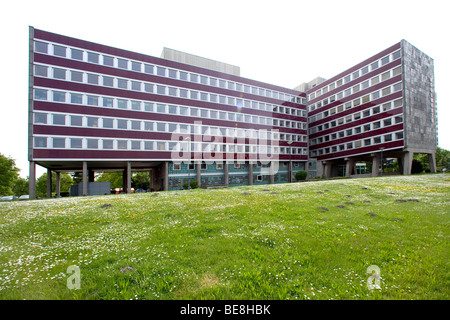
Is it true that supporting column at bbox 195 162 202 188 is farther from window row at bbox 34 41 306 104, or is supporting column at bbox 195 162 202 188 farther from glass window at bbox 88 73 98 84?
glass window at bbox 88 73 98 84

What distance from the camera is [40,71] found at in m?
36.6

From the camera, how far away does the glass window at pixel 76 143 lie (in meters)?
38.0

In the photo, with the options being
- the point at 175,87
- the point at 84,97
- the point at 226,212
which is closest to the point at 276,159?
the point at 175,87

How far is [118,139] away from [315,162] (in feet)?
196

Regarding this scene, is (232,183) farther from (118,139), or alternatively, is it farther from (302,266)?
(302,266)

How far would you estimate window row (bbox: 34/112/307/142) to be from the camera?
37.1m

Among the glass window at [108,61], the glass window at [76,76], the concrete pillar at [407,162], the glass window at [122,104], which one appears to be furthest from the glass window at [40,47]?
the concrete pillar at [407,162]

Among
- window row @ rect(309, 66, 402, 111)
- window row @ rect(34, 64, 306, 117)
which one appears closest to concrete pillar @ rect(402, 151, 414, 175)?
window row @ rect(309, 66, 402, 111)

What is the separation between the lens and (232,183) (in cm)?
5603

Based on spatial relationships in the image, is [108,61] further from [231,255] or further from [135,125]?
[231,255]

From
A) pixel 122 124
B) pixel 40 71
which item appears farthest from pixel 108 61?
pixel 122 124

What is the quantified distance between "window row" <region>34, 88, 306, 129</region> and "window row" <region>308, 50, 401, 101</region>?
20.9 m

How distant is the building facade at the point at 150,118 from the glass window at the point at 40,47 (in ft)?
0.56
